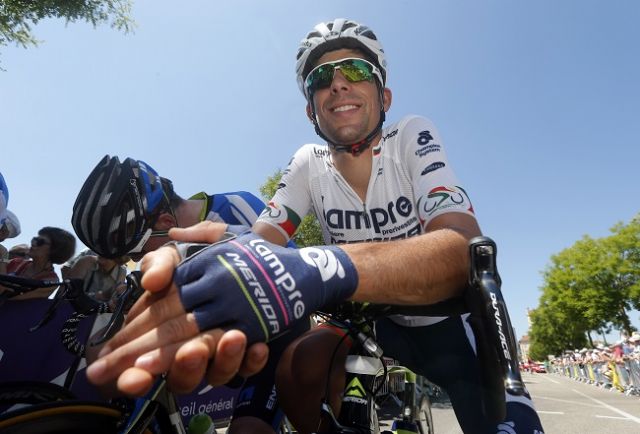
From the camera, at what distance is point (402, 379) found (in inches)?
84.4

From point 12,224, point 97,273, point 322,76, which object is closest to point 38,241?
point 12,224

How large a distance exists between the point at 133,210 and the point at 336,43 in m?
1.72

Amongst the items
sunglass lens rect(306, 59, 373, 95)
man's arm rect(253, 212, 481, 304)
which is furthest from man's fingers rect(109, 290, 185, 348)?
sunglass lens rect(306, 59, 373, 95)

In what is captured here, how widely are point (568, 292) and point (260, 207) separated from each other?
159ft

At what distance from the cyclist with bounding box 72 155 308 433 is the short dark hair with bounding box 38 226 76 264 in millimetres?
2383

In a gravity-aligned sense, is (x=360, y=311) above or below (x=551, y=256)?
below

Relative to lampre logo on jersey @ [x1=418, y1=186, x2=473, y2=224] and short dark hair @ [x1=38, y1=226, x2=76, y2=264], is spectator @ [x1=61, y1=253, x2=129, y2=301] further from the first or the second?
lampre logo on jersey @ [x1=418, y1=186, x2=473, y2=224]

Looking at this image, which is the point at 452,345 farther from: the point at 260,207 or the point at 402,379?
the point at 260,207

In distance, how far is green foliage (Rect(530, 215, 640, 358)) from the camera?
118 ft

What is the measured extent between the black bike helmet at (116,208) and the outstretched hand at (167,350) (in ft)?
6.07

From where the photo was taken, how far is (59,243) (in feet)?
15.4

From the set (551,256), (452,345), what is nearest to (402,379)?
(452,345)

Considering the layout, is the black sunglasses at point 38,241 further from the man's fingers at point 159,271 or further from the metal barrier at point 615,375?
the metal barrier at point 615,375

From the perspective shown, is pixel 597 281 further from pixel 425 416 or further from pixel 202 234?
pixel 202 234
